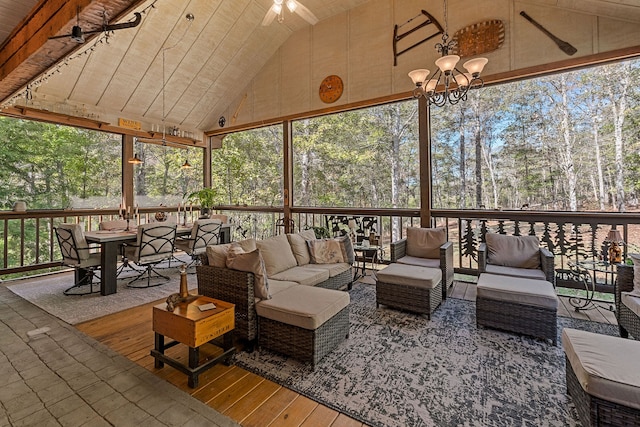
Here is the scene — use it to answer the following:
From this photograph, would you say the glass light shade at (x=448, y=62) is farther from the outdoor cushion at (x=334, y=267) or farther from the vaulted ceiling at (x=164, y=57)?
the outdoor cushion at (x=334, y=267)

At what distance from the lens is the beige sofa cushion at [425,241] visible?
4.12 m

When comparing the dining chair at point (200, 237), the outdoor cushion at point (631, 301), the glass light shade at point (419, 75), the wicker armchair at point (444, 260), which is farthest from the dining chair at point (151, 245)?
the outdoor cushion at point (631, 301)

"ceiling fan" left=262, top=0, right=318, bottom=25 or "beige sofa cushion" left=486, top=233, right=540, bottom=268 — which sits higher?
"ceiling fan" left=262, top=0, right=318, bottom=25

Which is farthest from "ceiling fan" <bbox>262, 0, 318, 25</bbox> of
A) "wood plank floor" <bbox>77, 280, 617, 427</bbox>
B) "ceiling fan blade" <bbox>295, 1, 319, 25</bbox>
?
"wood plank floor" <bbox>77, 280, 617, 427</bbox>

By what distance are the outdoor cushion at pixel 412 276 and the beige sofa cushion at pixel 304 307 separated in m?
0.92

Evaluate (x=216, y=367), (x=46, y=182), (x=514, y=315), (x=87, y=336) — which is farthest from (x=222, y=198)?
(x=514, y=315)

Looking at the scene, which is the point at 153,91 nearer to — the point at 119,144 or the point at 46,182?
the point at 119,144

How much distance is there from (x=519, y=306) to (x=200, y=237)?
15.0 feet

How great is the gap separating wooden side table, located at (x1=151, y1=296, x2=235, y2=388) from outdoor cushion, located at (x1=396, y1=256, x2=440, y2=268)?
2.49m

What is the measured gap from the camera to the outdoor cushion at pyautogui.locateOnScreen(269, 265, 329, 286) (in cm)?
321

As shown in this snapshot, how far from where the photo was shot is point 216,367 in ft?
7.64

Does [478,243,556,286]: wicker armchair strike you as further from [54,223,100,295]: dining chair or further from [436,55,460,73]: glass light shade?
[54,223,100,295]: dining chair

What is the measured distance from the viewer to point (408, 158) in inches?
274

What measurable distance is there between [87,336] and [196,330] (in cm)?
166
